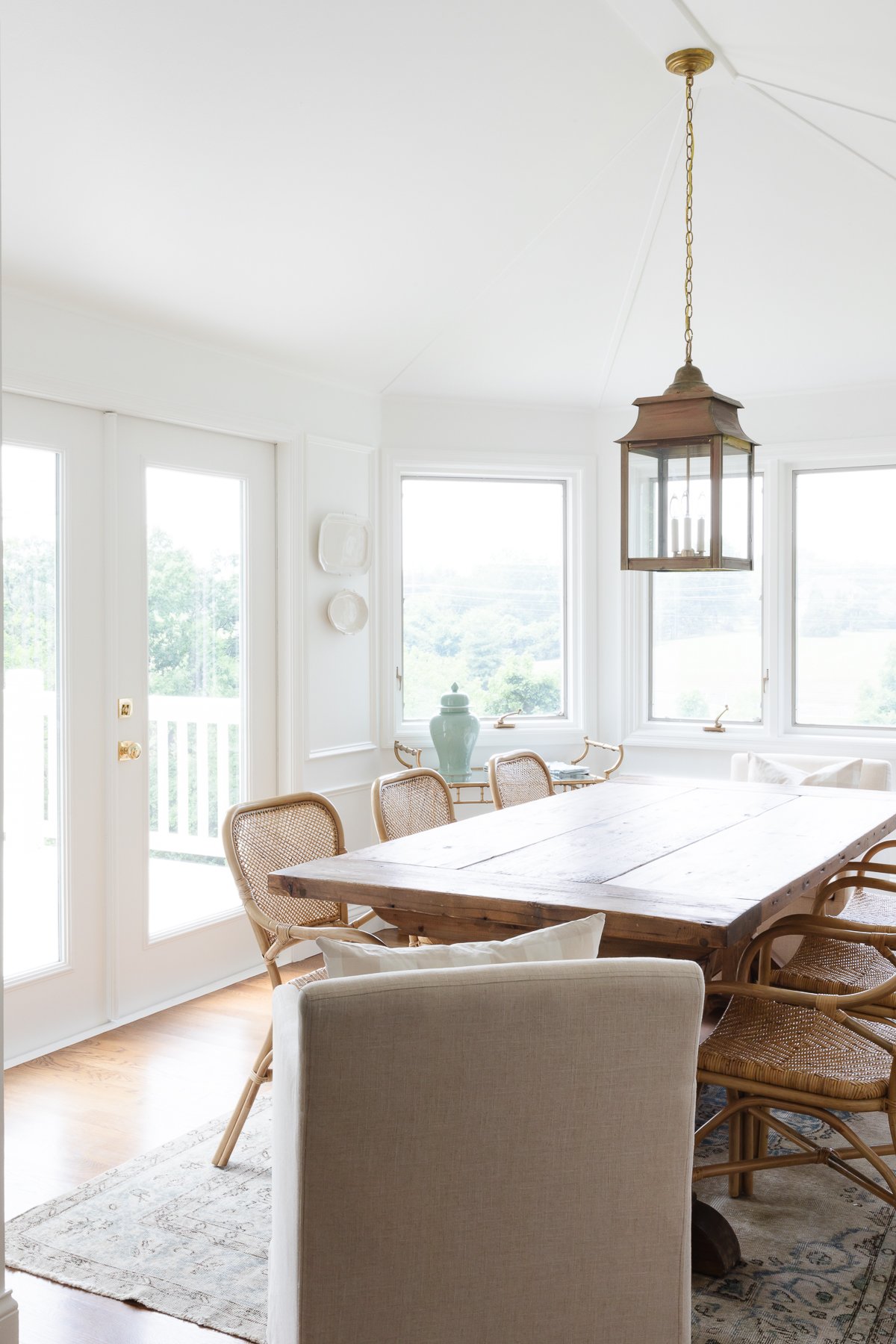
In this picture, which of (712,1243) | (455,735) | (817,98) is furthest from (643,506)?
(455,735)

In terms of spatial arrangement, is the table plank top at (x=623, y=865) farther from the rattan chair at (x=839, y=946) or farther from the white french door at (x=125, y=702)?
the white french door at (x=125, y=702)

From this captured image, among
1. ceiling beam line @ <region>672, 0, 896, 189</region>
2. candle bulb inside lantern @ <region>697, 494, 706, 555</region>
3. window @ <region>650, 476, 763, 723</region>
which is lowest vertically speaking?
window @ <region>650, 476, 763, 723</region>

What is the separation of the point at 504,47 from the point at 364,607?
2.47 m

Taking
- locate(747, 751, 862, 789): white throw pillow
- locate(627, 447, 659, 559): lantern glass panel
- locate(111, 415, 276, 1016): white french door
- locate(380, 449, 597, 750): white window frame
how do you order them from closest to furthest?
locate(627, 447, 659, 559): lantern glass panel < locate(111, 415, 276, 1016): white french door < locate(747, 751, 862, 789): white throw pillow < locate(380, 449, 597, 750): white window frame

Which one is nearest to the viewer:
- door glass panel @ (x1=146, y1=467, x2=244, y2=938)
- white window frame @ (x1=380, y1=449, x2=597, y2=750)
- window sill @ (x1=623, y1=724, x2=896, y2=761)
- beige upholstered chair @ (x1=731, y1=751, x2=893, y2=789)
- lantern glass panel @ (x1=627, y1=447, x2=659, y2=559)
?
lantern glass panel @ (x1=627, y1=447, x2=659, y2=559)

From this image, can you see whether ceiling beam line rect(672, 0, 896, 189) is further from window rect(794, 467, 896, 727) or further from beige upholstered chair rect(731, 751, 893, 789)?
beige upholstered chair rect(731, 751, 893, 789)

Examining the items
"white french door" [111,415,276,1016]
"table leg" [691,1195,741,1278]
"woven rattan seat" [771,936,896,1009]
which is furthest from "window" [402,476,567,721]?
"table leg" [691,1195,741,1278]

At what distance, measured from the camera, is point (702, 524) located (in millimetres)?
2781

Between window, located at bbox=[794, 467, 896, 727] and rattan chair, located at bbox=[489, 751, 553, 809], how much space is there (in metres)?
1.64


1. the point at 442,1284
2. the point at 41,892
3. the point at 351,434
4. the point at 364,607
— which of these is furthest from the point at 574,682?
the point at 442,1284

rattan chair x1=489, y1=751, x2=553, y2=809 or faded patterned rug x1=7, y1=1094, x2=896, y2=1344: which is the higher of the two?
rattan chair x1=489, y1=751, x2=553, y2=809

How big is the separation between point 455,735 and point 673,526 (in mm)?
2308

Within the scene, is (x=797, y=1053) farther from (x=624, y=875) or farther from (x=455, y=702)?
(x=455, y=702)

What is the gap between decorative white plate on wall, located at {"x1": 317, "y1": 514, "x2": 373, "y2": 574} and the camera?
4844 mm
